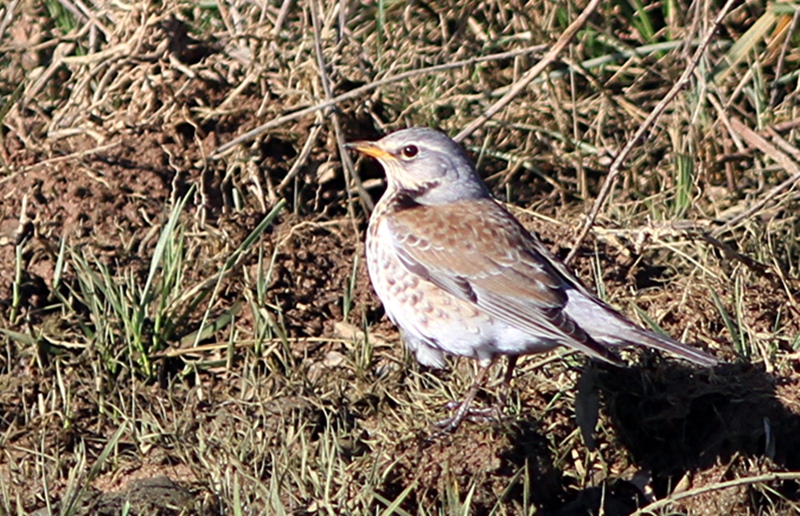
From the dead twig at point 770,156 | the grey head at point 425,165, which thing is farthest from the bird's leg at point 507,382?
the dead twig at point 770,156

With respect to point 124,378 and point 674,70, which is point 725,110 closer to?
point 674,70

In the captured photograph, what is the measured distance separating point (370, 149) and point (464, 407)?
125cm

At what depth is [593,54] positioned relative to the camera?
6.81m

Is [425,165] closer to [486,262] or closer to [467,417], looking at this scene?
[486,262]

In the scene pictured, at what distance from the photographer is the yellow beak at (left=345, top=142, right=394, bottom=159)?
5.37m

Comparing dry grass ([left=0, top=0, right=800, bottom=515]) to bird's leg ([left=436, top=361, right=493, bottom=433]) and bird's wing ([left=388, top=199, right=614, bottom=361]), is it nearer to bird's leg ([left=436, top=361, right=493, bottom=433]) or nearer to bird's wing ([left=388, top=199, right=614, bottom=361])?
bird's leg ([left=436, top=361, right=493, bottom=433])

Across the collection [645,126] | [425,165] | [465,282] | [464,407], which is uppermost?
[645,126]

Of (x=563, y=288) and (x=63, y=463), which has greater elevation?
(x=563, y=288)

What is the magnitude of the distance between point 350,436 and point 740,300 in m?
1.80

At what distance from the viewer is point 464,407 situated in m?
4.78

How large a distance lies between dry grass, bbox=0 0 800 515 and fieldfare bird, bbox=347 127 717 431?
0.97 ft

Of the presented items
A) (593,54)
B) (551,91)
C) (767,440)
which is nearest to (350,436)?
(767,440)

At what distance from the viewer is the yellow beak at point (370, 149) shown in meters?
5.37

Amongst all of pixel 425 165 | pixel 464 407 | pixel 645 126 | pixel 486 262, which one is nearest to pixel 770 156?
pixel 645 126
